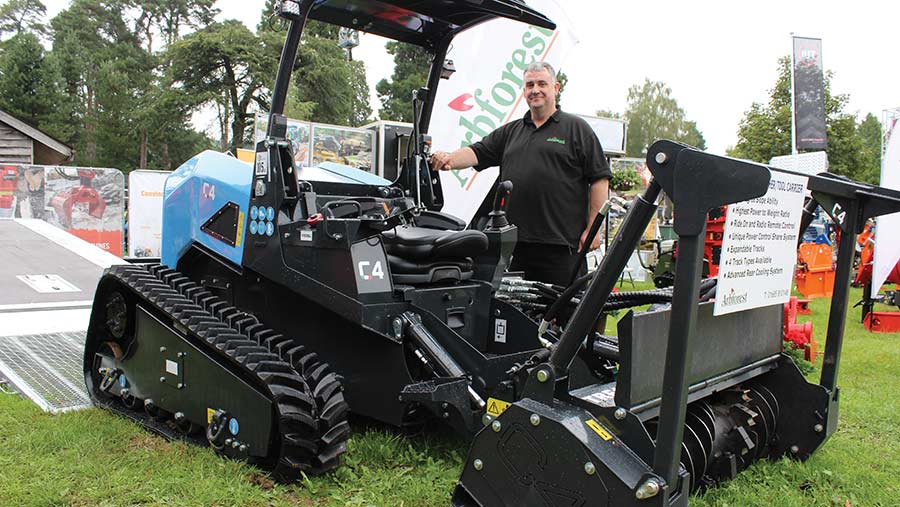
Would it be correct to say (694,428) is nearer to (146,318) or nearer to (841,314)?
(841,314)

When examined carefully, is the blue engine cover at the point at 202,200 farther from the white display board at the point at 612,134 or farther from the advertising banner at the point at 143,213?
the white display board at the point at 612,134

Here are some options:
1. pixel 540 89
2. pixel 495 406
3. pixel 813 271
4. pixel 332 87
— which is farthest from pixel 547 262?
pixel 332 87

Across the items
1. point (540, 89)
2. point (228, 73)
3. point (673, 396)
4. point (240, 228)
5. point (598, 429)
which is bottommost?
point (598, 429)

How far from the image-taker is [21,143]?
20.5m

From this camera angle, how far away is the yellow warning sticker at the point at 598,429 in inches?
91.8

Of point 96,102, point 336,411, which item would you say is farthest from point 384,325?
point 96,102

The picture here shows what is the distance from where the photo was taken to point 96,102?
135ft

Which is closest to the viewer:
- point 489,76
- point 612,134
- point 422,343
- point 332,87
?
point 422,343

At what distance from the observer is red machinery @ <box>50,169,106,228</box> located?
13.6 meters

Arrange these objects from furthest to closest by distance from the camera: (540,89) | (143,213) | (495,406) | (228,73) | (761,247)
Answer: (228,73) → (143,213) → (540,89) → (495,406) → (761,247)

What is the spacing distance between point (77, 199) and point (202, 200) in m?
11.5

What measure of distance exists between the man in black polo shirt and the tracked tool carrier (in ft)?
1.84

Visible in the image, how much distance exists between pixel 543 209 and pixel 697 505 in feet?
6.80

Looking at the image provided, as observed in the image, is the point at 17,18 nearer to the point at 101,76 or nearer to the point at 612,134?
the point at 101,76
